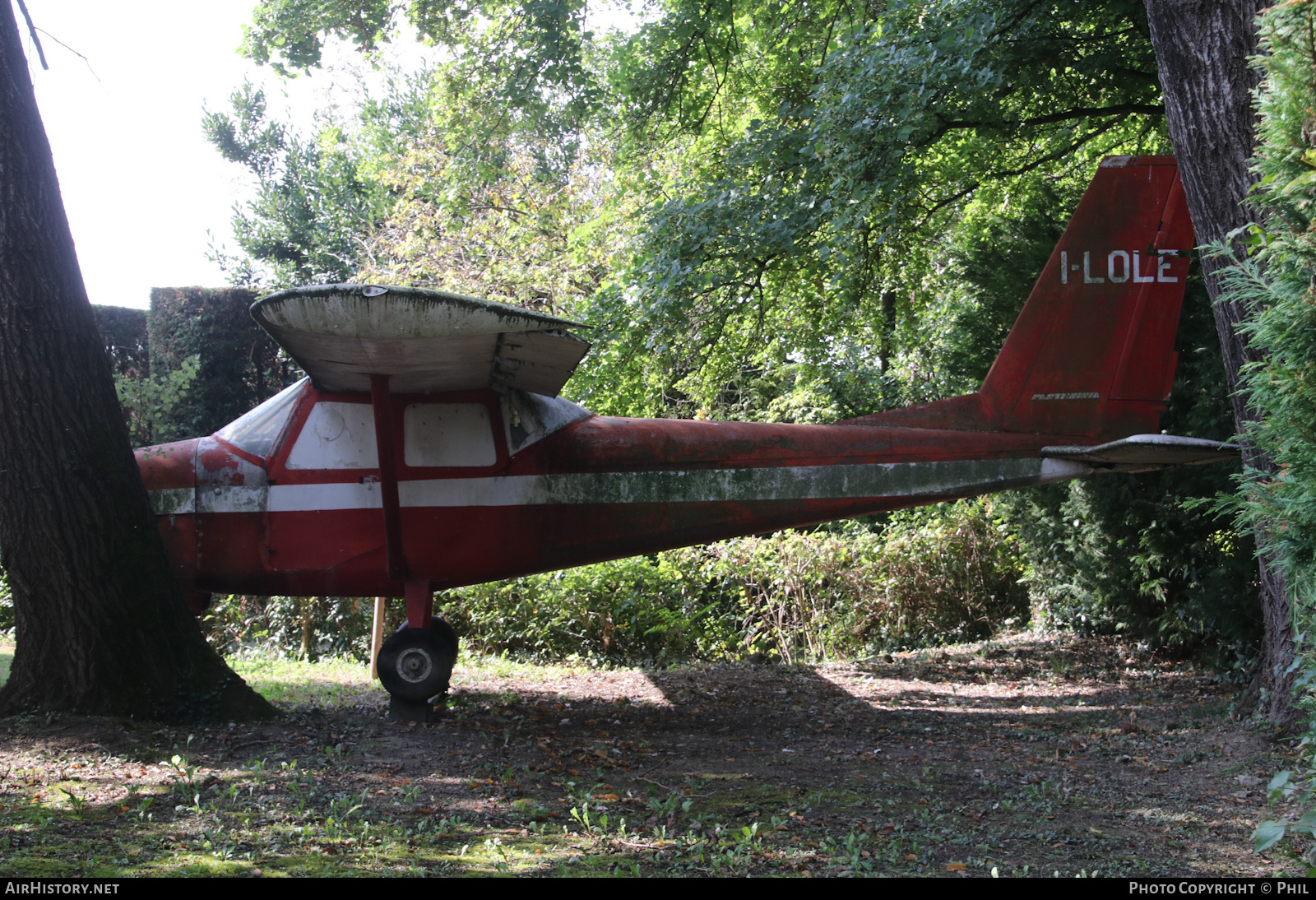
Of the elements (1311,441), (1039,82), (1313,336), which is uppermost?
(1039,82)

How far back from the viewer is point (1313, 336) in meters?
2.86

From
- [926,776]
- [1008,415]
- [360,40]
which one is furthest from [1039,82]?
[360,40]

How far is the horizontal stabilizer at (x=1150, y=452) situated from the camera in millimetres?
5473

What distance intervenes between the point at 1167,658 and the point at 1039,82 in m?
5.21

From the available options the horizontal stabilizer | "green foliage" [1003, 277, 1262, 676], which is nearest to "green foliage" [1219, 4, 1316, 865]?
the horizontal stabilizer

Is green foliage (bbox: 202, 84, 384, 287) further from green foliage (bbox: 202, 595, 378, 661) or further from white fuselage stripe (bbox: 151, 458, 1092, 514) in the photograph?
white fuselage stripe (bbox: 151, 458, 1092, 514)

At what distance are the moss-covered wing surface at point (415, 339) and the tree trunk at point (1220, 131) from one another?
3.52 metres

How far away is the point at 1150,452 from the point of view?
224 inches

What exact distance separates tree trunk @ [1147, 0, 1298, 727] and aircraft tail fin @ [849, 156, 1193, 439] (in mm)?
1444

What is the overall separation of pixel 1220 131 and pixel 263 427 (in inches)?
240

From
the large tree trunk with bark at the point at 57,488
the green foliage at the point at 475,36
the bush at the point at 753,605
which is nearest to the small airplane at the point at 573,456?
the large tree trunk with bark at the point at 57,488
